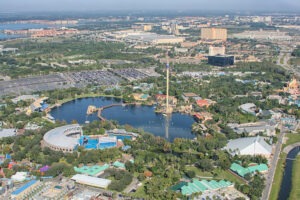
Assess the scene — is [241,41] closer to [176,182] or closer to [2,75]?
[2,75]

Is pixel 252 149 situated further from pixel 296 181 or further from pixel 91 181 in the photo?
pixel 91 181

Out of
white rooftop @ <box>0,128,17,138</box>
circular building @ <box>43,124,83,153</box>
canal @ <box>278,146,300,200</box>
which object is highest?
circular building @ <box>43,124,83,153</box>

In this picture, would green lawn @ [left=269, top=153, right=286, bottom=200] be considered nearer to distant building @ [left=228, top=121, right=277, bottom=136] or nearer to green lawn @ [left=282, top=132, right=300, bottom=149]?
green lawn @ [left=282, top=132, right=300, bottom=149]

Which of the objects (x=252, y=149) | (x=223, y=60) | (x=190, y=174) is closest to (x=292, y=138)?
(x=252, y=149)

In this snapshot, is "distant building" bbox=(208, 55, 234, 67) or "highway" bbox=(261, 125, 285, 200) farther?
"distant building" bbox=(208, 55, 234, 67)

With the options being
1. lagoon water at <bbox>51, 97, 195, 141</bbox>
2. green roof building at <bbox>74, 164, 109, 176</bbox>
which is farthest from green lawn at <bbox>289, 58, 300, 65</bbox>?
green roof building at <bbox>74, 164, 109, 176</bbox>

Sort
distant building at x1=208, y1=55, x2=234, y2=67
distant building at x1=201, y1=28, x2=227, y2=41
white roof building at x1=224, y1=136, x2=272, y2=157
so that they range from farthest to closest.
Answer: distant building at x1=201, y1=28, x2=227, y2=41, distant building at x1=208, y1=55, x2=234, y2=67, white roof building at x1=224, y1=136, x2=272, y2=157
